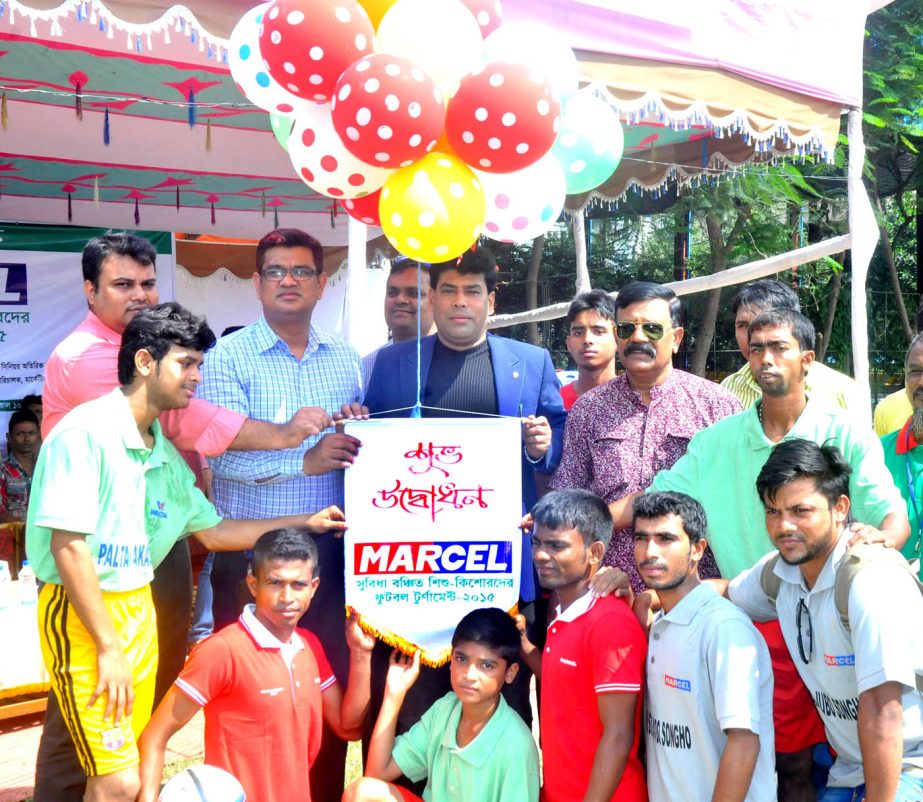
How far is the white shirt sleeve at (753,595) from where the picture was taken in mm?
2898

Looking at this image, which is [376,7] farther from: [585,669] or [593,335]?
[585,669]

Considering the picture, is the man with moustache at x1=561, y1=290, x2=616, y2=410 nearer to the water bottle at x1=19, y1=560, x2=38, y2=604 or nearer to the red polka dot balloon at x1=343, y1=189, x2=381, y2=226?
the red polka dot balloon at x1=343, y1=189, x2=381, y2=226

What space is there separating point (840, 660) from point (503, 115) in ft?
5.95

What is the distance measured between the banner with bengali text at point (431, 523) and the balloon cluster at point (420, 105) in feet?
2.01

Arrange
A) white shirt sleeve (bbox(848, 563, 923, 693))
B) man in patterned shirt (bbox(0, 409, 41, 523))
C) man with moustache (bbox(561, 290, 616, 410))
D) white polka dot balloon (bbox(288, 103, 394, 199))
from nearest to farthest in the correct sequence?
white shirt sleeve (bbox(848, 563, 923, 693)) < white polka dot balloon (bbox(288, 103, 394, 199)) < man with moustache (bbox(561, 290, 616, 410)) < man in patterned shirt (bbox(0, 409, 41, 523))

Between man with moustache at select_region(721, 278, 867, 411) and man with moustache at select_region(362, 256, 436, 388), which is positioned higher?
man with moustache at select_region(362, 256, 436, 388)

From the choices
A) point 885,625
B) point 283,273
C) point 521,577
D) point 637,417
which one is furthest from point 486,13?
point 885,625

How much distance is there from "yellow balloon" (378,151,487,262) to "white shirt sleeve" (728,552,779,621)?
134 centimetres

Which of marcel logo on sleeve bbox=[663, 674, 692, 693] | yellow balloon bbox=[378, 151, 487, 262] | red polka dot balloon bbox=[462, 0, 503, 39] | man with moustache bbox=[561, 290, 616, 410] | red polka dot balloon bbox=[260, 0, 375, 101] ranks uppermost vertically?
red polka dot balloon bbox=[462, 0, 503, 39]

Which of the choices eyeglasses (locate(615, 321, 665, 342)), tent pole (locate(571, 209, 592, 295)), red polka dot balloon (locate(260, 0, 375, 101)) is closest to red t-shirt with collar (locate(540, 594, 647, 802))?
eyeglasses (locate(615, 321, 665, 342))

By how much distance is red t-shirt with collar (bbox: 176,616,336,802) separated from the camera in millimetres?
2943

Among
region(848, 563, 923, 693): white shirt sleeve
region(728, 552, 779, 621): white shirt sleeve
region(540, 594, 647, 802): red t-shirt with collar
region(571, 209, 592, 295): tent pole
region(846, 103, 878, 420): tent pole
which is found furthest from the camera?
region(571, 209, 592, 295): tent pole

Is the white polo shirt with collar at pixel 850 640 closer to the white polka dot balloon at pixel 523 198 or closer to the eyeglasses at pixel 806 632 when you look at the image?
the eyeglasses at pixel 806 632

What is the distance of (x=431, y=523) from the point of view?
10.5 feet
